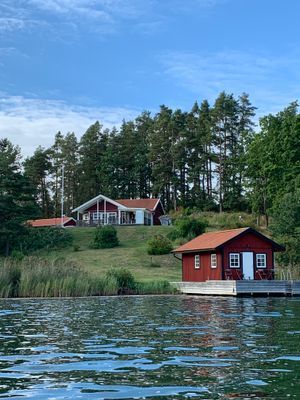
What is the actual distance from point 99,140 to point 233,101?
24.2 meters

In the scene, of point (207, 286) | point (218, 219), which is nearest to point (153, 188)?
point (218, 219)

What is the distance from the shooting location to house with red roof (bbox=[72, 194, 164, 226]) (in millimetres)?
78375

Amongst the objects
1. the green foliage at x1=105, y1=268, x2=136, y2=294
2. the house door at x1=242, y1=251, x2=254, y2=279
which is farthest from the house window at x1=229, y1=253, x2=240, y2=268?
the green foliage at x1=105, y1=268, x2=136, y2=294

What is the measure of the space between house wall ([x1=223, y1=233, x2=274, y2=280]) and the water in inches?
862

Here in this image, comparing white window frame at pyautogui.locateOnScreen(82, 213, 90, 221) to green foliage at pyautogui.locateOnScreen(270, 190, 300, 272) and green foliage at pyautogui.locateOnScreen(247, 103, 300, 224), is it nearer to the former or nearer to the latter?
green foliage at pyautogui.locateOnScreen(247, 103, 300, 224)

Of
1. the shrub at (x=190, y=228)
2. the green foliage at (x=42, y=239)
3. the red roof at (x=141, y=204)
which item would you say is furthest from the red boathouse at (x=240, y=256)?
the red roof at (x=141, y=204)

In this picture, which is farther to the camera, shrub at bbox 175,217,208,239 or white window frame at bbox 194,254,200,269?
shrub at bbox 175,217,208,239

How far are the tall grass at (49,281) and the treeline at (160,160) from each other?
4692 centimetres

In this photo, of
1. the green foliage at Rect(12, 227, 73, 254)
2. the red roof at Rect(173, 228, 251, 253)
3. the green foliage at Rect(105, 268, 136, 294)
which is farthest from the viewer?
the green foliage at Rect(12, 227, 73, 254)

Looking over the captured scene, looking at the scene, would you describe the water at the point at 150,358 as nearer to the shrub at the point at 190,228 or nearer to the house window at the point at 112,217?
the shrub at the point at 190,228

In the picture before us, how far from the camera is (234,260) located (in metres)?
41.0

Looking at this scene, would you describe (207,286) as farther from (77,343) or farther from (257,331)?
(77,343)

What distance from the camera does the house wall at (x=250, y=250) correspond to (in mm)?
40781

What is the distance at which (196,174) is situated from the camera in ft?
293
